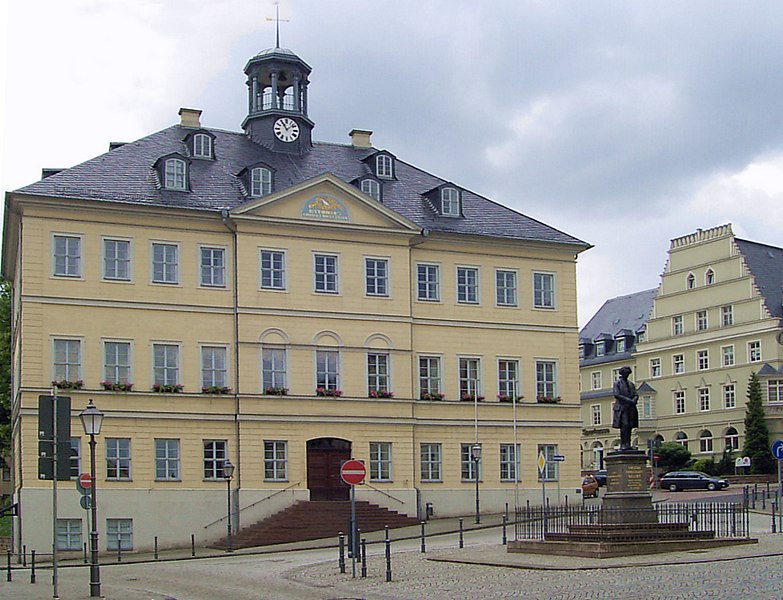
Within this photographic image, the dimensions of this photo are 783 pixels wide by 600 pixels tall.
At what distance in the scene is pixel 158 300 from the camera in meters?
48.5

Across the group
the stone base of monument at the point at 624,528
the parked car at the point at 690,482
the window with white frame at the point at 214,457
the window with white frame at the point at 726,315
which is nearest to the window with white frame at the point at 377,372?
the window with white frame at the point at 214,457

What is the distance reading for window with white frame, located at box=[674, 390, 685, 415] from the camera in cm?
9244

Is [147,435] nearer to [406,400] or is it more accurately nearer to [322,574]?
[406,400]

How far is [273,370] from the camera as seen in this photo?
164 ft

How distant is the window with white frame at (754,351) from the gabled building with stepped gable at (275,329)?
34.3 meters

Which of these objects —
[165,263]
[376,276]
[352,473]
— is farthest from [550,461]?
[352,473]

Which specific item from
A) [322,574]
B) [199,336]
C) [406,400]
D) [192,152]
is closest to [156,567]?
[322,574]

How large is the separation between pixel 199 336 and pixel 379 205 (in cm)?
886

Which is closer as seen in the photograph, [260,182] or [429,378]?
[260,182]

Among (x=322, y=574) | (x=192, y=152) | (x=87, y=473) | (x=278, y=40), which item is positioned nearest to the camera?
(x=322, y=574)

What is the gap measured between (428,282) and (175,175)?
11084mm

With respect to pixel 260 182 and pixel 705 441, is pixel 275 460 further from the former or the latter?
pixel 705 441

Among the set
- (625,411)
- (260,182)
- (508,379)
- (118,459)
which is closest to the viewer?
(625,411)

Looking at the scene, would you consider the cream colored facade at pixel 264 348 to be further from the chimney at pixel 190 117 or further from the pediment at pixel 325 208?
the chimney at pixel 190 117
